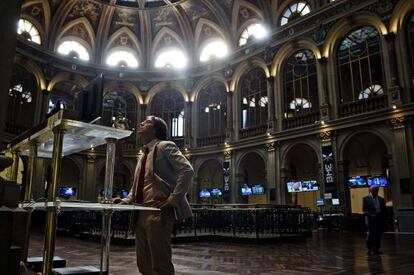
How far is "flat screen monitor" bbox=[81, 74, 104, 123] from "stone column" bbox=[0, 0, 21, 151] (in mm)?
997

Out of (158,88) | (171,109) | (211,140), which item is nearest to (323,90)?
(211,140)

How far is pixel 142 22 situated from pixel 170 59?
10.7ft

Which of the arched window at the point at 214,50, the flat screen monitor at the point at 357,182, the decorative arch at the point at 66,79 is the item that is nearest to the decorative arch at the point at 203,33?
the arched window at the point at 214,50

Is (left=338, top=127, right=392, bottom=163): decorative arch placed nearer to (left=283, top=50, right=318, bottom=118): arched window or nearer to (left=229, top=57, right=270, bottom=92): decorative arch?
(left=283, top=50, right=318, bottom=118): arched window

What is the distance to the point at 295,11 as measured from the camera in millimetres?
19531

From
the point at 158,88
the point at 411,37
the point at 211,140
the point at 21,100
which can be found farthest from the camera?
the point at 158,88

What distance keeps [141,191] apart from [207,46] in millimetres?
22640

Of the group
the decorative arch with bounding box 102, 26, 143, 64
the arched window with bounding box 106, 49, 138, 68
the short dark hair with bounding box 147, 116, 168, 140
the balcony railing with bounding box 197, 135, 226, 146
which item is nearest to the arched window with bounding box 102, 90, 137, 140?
the arched window with bounding box 106, 49, 138, 68

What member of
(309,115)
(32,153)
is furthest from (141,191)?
(309,115)

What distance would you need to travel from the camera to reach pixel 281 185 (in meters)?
18.5

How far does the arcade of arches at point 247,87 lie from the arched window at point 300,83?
6 cm

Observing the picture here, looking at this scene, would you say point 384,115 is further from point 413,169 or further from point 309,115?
point 309,115

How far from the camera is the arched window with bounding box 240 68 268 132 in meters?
20.8

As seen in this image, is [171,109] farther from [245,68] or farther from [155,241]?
[155,241]
